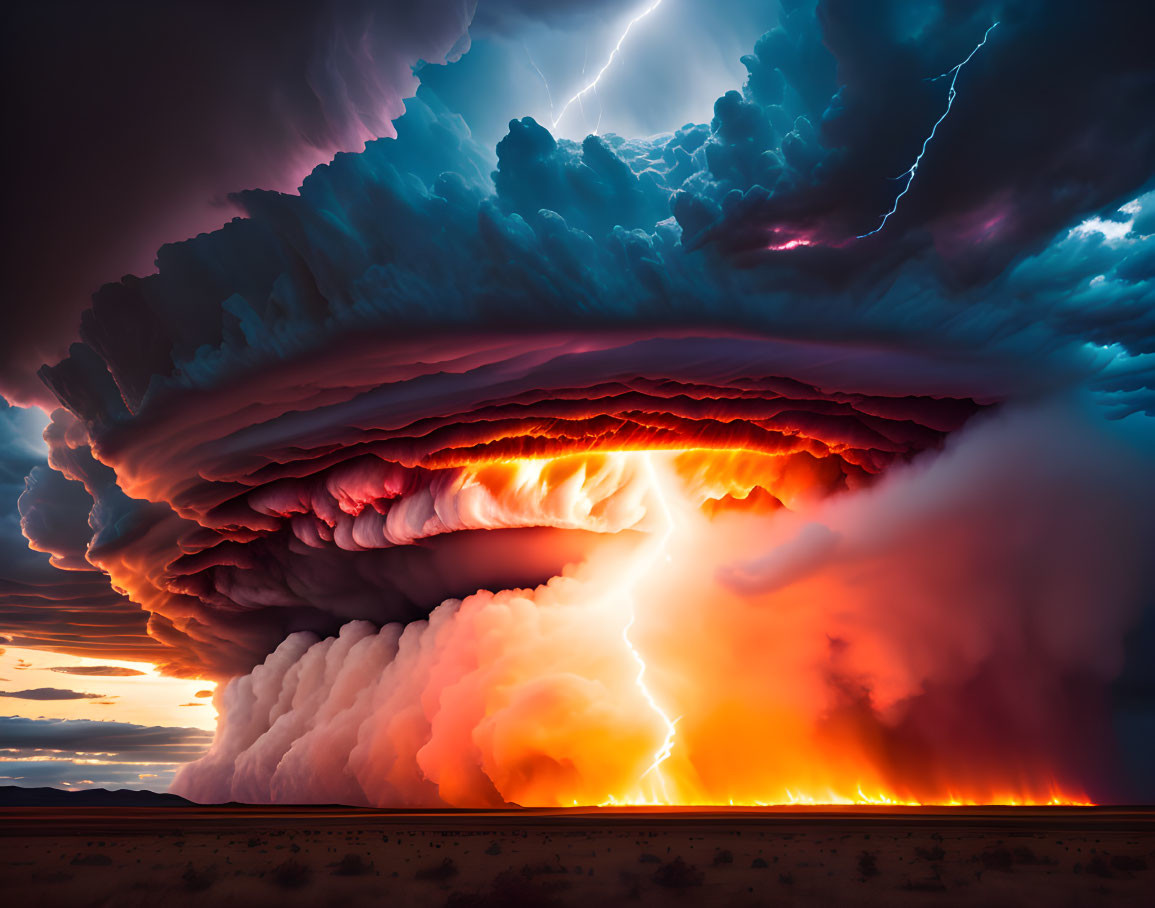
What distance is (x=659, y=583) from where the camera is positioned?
847 inches

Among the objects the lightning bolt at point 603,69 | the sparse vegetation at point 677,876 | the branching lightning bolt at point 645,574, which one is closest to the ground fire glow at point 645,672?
the branching lightning bolt at point 645,574

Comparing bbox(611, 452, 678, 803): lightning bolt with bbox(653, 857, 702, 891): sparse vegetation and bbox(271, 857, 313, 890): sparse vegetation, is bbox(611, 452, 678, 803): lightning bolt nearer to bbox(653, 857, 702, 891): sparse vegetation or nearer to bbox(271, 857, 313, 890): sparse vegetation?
bbox(653, 857, 702, 891): sparse vegetation

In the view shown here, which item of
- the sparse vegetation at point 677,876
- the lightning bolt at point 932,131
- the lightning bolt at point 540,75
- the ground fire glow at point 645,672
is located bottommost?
the sparse vegetation at point 677,876

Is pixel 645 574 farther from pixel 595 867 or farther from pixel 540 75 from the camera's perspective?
pixel 595 867

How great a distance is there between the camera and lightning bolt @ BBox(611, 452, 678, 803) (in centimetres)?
1970

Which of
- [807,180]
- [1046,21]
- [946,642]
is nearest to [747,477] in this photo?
[946,642]

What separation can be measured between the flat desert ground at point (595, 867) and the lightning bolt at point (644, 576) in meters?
11.0

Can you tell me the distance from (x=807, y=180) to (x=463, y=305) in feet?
18.4

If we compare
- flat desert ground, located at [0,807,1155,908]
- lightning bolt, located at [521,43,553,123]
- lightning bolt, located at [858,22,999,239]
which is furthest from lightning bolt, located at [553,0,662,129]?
flat desert ground, located at [0,807,1155,908]

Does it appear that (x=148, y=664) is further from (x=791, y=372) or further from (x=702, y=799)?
(x=791, y=372)

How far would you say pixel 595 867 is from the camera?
6.76 meters

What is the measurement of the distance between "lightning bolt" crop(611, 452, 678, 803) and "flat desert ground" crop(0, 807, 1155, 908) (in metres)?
11.0

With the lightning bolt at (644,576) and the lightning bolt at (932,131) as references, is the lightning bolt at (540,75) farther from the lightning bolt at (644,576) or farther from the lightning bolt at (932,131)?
the lightning bolt at (644,576)

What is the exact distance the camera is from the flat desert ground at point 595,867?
5.89 m
